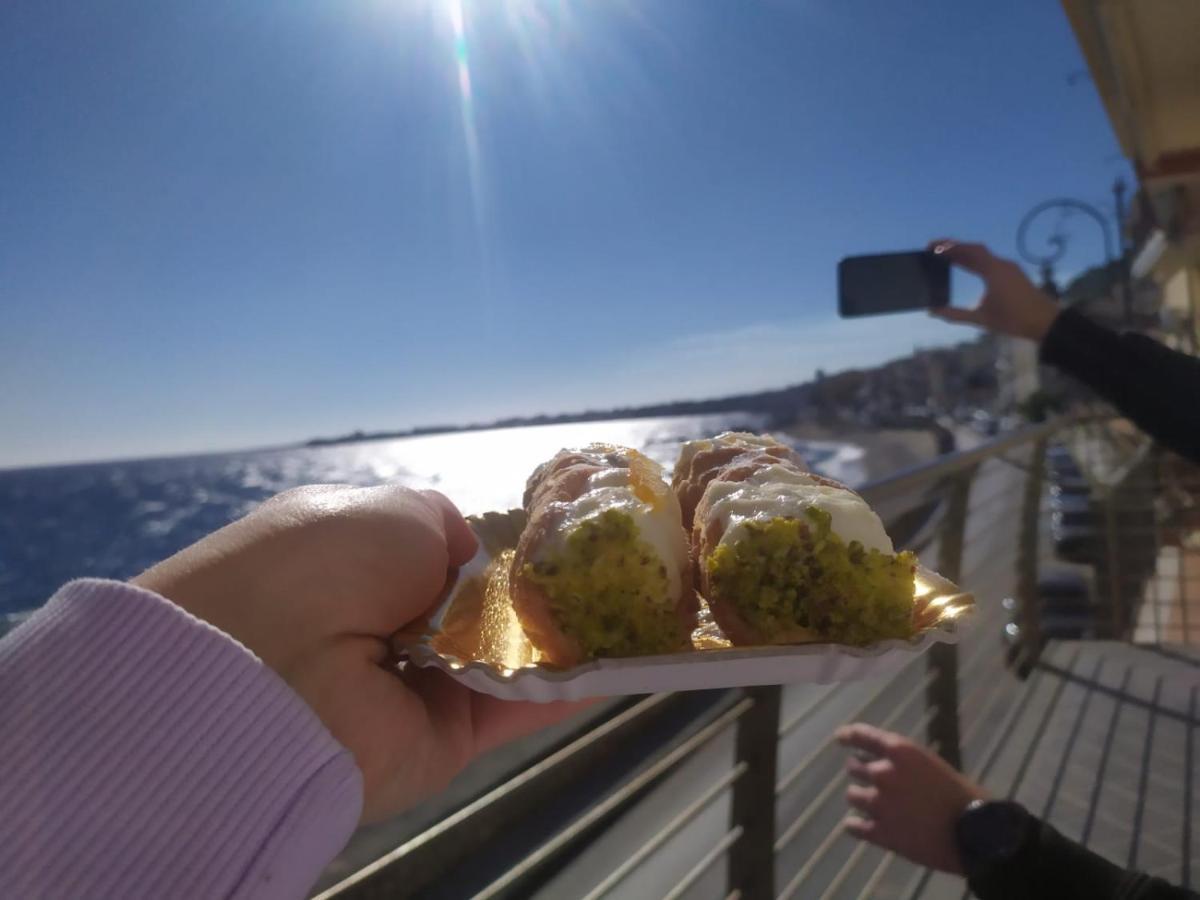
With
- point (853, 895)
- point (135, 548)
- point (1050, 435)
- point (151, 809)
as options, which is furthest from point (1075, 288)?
point (135, 548)

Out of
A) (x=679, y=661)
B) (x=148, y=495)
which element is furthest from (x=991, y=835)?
(x=148, y=495)

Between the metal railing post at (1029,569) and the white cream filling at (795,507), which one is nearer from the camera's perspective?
the white cream filling at (795,507)

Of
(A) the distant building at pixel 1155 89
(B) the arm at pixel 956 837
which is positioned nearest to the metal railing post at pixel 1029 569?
(A) the distant building at pixel 1155 89

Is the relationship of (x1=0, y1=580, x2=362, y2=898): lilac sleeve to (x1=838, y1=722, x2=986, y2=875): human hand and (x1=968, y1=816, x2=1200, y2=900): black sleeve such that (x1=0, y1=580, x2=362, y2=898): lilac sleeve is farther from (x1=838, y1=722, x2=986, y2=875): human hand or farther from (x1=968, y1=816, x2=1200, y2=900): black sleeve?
(x1=838, y1=722, x2=986, y2=875): human hand

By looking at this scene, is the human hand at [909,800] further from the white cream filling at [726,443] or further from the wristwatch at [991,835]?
the white cream filling at [726,443]

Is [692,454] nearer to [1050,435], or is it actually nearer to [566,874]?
[566,874]

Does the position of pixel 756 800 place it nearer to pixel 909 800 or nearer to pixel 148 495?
pixel 909 800

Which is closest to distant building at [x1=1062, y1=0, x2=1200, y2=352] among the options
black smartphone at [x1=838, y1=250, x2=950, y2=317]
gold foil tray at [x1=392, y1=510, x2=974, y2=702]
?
black smartphone at [x1=838, y1=250, x2=950, y2=317]
